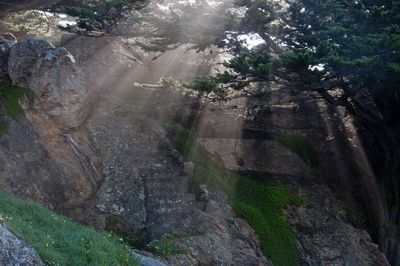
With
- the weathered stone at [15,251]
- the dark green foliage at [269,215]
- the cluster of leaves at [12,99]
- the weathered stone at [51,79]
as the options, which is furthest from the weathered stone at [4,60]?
the dark green foliage at [269,215]

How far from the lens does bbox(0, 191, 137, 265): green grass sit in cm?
484

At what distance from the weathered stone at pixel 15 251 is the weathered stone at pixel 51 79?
6.72 metres

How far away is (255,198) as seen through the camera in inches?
467

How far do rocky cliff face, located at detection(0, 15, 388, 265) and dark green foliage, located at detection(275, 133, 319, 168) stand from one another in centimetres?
32

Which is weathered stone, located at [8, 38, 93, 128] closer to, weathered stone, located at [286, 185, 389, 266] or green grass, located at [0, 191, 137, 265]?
green grass, located at [0, 191, 137, 265]

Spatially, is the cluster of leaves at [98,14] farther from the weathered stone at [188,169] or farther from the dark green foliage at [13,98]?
the weathered stone at [188,169]

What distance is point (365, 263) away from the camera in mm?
10734

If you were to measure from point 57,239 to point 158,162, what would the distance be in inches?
232

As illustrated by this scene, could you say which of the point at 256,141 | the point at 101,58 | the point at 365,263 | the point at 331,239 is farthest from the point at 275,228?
the point at 101,58

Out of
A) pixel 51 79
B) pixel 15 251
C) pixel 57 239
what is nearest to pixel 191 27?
pixel 51 79

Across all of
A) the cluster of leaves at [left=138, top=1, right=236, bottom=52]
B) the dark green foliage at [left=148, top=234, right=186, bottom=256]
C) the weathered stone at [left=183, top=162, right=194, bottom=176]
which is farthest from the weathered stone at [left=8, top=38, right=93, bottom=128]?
the dark green foliage at [left=148, top=234, right=186, bottom=256]

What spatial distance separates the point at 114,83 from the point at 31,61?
5.50 meters

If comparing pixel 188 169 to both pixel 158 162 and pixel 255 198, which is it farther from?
pixel 255 198

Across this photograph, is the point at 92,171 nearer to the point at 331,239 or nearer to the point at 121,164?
the point at 121,164
